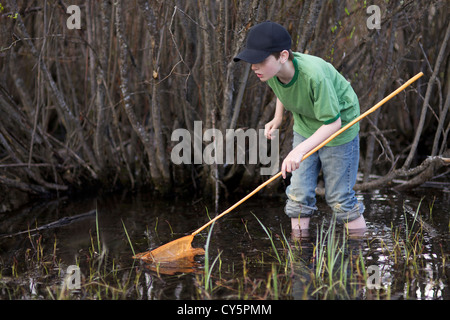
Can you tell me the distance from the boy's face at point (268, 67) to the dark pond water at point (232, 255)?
33.0 inches

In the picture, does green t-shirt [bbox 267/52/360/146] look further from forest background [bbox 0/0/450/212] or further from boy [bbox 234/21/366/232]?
forest background [bbox 0/0/450/212]

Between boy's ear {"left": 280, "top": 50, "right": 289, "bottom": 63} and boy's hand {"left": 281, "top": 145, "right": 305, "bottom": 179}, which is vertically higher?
boy's ear {"left": 280, "top": 50, "right": 289, "bottom": 63}

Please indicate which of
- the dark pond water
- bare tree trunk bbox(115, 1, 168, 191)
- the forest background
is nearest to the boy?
the dark pond water

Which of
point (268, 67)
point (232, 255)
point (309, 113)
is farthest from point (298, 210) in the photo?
point (268, 67)

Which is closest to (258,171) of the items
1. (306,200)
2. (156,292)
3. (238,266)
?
(306,200)

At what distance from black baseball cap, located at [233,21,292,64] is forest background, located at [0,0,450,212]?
100 centimetres

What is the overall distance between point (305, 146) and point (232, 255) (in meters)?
0.82

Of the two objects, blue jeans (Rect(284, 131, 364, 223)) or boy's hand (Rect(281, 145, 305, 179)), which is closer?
boy's hand (Rect(281, 145, 305, 179))

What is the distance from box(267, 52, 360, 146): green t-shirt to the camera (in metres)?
2.79

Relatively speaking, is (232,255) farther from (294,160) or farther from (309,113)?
(309,113)

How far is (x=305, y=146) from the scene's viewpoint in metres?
2.78

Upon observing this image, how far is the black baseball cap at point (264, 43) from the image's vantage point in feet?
9.02

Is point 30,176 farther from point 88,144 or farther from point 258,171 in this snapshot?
point 258,171
